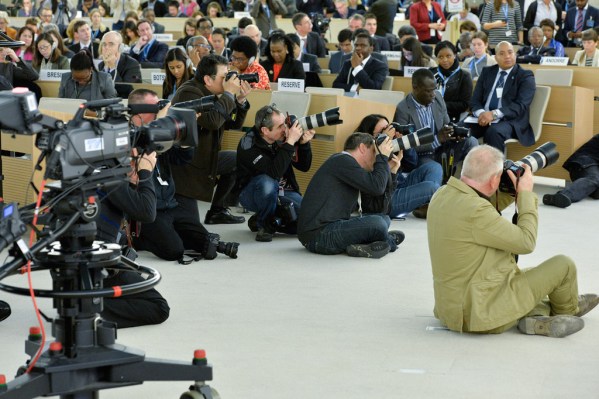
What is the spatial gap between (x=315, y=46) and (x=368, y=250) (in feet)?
24.6

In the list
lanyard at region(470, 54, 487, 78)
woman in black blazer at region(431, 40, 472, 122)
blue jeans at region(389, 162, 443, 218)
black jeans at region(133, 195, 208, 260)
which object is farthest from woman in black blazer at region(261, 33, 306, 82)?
black jeans at region(133, 195, 208, 260)

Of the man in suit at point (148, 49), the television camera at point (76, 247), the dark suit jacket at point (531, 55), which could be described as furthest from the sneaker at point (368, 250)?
the man in suit at point (148, 49)

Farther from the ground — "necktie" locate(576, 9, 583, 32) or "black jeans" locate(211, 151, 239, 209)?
→ "necktie" locate(576, 9, 583, 32)

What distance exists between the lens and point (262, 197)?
273 inches

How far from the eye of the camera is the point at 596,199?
8344mm

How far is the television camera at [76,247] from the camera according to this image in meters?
3.05

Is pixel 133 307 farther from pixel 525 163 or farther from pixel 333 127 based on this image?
pixel 333 127

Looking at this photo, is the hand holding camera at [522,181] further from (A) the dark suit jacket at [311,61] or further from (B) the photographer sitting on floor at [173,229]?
(A) the dark suit jacket at [311,61]

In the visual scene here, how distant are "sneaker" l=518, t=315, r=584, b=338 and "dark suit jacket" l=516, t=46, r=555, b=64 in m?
7.65

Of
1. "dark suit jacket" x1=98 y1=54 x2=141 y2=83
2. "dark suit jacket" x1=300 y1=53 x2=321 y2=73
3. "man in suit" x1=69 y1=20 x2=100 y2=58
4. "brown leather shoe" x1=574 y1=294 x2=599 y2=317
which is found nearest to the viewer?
"brown leather shoe" x1=574 y1=294 x2=599 y2=317

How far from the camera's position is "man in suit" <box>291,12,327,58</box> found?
1304 centimetres

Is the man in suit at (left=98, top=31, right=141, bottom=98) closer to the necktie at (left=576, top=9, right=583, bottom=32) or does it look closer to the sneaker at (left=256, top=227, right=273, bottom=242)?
the sneaker at (left=256, top=227, right=273, bottom=242)


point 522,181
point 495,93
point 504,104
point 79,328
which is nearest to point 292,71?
point 495,93

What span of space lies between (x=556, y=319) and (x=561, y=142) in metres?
4.41
